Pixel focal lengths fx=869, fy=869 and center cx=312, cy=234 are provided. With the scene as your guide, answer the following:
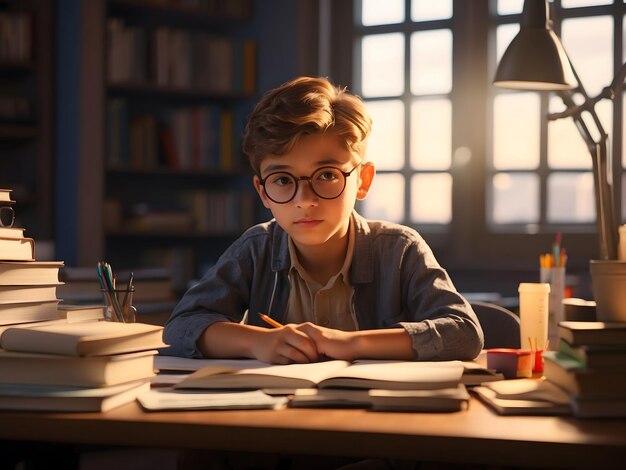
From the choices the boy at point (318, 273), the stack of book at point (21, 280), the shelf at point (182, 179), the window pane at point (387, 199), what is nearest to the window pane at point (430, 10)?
the window pane at point (387, 199)

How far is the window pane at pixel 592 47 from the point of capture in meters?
3.82

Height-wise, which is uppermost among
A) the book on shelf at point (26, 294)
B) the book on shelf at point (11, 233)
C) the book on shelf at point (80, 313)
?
the book on shelf at point (11, 233)

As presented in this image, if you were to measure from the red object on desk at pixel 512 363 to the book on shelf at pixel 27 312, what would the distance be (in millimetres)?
699

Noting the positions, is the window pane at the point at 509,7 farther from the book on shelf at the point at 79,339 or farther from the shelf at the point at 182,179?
the book on shelf at the point at 79,339

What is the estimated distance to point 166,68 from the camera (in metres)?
4.27

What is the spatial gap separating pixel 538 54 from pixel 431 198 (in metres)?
2.23

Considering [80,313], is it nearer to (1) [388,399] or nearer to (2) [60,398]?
(2) [60,398]

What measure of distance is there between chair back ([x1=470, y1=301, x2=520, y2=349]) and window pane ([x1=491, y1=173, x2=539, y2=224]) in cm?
210

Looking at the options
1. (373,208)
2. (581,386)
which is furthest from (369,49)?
(581,386)

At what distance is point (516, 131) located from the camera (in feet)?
13.1

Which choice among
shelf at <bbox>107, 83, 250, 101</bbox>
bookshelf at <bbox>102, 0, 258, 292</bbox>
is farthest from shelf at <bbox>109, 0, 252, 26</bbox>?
shelf at <bbox>107, 83, 250, 101</bbox>

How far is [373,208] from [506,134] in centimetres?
73

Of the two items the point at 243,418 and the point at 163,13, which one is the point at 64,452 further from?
the point at 163,13

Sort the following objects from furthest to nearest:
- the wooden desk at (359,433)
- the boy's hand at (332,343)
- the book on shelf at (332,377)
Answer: the boy's hand at (332,343)
the book on shelf at (332,377)
the wooden desk at (359,433)
